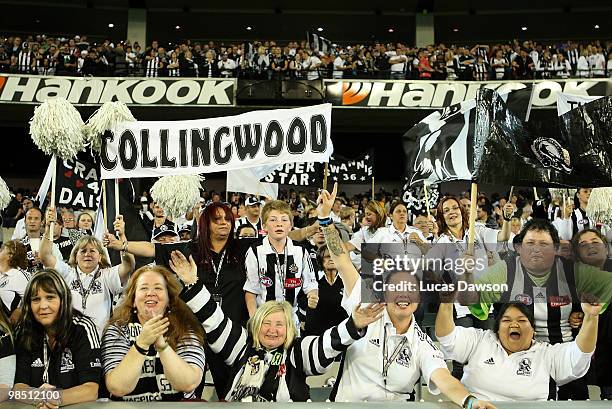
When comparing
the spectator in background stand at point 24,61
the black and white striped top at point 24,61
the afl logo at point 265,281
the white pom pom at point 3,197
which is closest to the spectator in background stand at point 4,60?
the spectator in background stand at point 24,61

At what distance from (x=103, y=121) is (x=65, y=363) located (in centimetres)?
298

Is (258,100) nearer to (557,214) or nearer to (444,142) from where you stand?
(557,214)

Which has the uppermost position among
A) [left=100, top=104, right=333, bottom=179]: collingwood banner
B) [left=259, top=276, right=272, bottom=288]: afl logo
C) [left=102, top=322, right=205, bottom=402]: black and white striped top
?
[left=100, top=104, right=333, bottom=179]: collingwood banner

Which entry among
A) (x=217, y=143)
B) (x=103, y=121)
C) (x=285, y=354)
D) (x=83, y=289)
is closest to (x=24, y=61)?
(x=103, y=121)

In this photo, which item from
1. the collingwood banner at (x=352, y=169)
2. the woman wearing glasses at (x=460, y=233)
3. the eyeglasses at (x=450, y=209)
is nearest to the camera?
the woman wearing glasses at (x=460, y=233)

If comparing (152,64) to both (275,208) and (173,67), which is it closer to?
(173,67)

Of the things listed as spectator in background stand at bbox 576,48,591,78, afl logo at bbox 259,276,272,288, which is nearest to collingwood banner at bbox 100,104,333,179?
afl logo at bbox 259,276,272,288

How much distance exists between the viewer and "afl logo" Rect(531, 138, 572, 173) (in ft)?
14.5

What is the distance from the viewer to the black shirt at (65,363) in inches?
128

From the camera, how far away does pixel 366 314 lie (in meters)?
3.41

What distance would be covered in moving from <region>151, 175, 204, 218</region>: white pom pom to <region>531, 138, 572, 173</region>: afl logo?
388 cm

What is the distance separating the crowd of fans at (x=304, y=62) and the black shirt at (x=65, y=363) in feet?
50.2

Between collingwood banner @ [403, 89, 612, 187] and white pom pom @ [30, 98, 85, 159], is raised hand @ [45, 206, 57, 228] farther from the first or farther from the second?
collingwood banner @ [403, 89, 612, 187]

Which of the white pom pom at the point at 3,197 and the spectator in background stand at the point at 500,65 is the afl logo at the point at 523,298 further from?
the spectator in background stand at the point at 500,65
